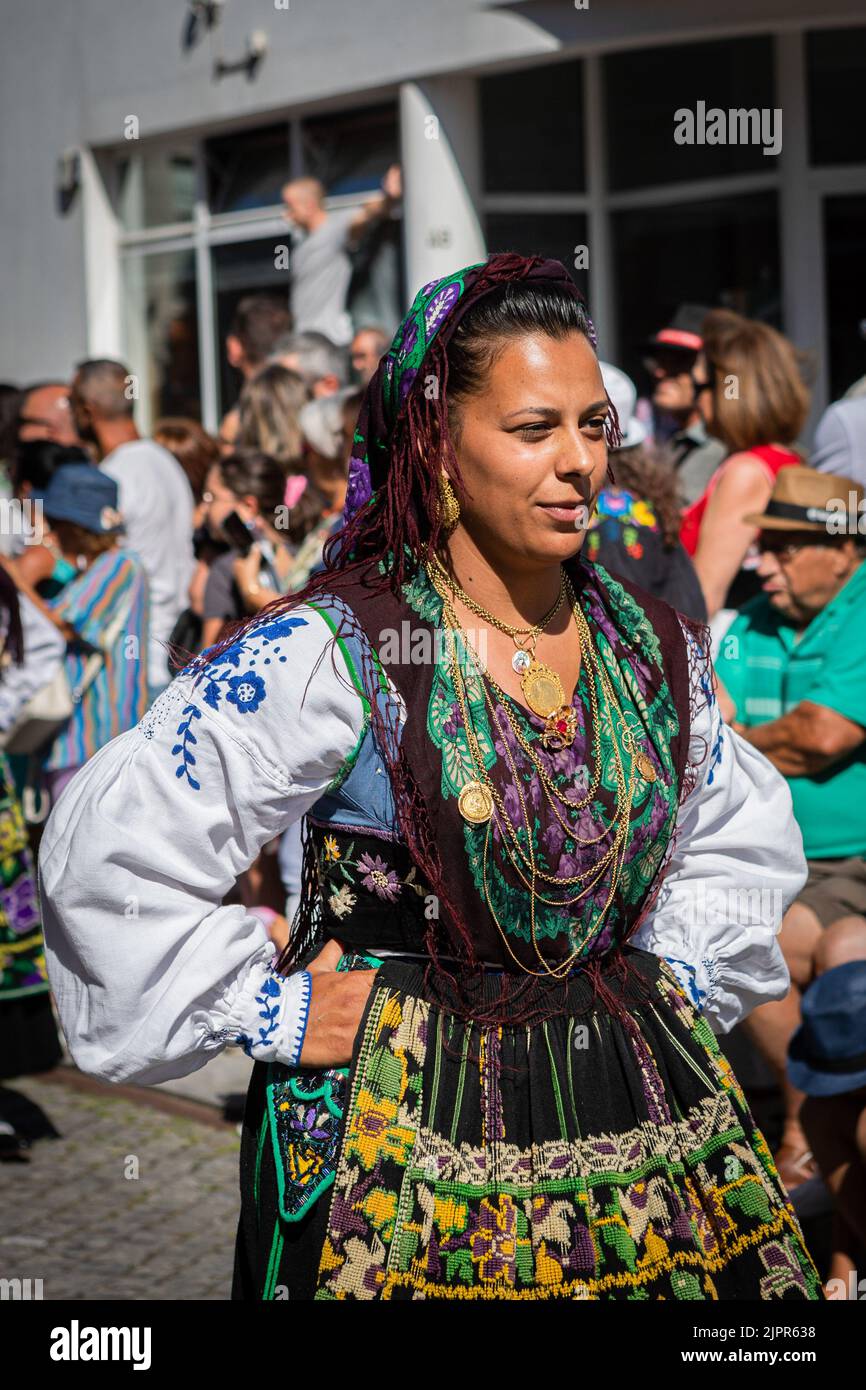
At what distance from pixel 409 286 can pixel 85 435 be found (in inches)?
110

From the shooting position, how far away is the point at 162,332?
1291 cm

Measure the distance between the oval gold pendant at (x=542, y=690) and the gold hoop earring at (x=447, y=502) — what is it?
9.7 inches

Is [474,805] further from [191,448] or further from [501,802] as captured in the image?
[191,448]

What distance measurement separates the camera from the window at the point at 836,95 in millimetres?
9547

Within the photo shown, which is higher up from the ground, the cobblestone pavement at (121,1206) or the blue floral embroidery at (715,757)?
the blue floral embroidery at (715,757)

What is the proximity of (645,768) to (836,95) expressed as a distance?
8.38 metres

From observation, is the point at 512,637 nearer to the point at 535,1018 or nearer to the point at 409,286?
the point at 535,1018

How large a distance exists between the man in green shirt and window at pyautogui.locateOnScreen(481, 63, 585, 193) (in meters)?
6.51

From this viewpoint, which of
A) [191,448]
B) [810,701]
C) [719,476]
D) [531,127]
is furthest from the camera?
[531,127]

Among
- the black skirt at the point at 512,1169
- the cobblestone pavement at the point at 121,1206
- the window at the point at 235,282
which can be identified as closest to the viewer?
the black skirt at the point at 512,1169

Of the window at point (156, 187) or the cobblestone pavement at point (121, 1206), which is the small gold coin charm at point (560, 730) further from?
the window at point (156, 187)

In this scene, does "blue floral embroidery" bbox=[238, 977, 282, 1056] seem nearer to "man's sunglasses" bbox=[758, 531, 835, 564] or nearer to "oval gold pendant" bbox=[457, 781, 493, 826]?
"oval gold pendant" bbox=[457, 781, 493, 826]

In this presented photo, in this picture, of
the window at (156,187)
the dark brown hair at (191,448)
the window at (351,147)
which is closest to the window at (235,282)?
the window at (156,187)

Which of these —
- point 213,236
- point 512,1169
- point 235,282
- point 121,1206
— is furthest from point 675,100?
point 512,1169
